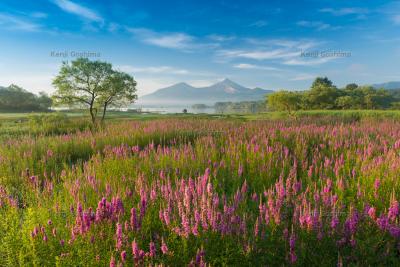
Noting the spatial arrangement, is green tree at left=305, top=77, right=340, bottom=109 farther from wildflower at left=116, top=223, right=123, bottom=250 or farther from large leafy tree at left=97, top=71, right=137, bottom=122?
wildflower at left=116, top=223, right=123, bottom=250

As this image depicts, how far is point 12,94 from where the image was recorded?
298 ft

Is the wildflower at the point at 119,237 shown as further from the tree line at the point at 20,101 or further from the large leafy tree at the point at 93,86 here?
the tree line at the point at 20,101

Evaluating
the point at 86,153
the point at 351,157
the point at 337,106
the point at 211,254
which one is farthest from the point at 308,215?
the point at 337,106

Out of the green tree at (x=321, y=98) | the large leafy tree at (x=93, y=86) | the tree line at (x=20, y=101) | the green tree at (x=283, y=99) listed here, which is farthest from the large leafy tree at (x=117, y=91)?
the tree line at (x=20, y=101)

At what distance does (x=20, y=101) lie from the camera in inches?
3556

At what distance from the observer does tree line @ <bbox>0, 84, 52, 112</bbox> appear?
85906 mm

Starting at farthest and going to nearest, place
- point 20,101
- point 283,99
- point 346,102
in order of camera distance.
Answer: point 20,101 → point 346,102 → point 283,99

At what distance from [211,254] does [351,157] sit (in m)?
4.25

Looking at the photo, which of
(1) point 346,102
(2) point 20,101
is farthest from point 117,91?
(2) point 20,101

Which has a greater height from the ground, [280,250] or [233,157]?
[233,157]

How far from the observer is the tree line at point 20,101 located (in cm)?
8591

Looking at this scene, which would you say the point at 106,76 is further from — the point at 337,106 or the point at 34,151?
the point at 337,106

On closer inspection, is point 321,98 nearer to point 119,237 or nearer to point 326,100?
point 326,100

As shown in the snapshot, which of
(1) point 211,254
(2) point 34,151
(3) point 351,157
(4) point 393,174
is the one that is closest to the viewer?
(1) point 211,254
